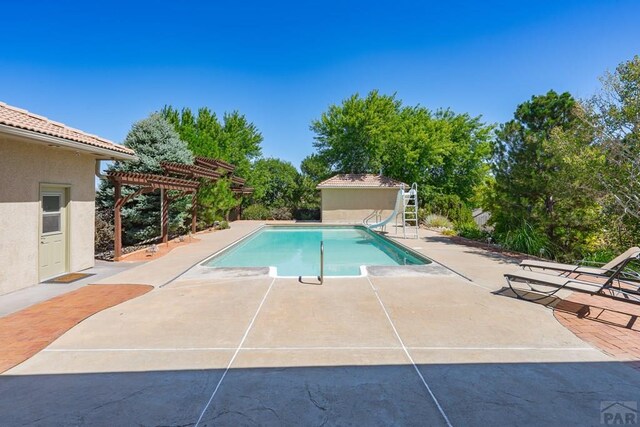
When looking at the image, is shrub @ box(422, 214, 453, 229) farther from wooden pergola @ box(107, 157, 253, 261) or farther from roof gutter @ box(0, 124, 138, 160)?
roof gutter @ box(0, 124, 138, 160)

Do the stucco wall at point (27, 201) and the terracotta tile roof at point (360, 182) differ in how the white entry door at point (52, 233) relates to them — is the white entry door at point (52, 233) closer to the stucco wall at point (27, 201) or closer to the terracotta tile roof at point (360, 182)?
the stucco wall at point (27, 201)

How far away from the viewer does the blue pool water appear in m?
11.0

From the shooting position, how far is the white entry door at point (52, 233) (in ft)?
24.0

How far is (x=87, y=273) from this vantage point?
823 cm

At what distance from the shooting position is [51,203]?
25.2 feet

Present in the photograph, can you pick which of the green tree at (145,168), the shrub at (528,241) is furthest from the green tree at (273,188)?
the shrub at (528,241)

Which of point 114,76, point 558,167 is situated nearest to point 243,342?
point 558,167

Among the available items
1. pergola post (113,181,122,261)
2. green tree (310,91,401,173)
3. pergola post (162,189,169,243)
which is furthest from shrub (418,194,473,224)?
pergola post (113,181,122,261)

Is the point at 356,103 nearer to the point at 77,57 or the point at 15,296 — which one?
the point at 77,57

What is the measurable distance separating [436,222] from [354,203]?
24.7ft

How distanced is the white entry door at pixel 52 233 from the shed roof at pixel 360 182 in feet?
64.3

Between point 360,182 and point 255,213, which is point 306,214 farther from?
point 360,182

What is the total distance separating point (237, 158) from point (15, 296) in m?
26.1

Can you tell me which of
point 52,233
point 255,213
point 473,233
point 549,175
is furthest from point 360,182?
point 52,233
